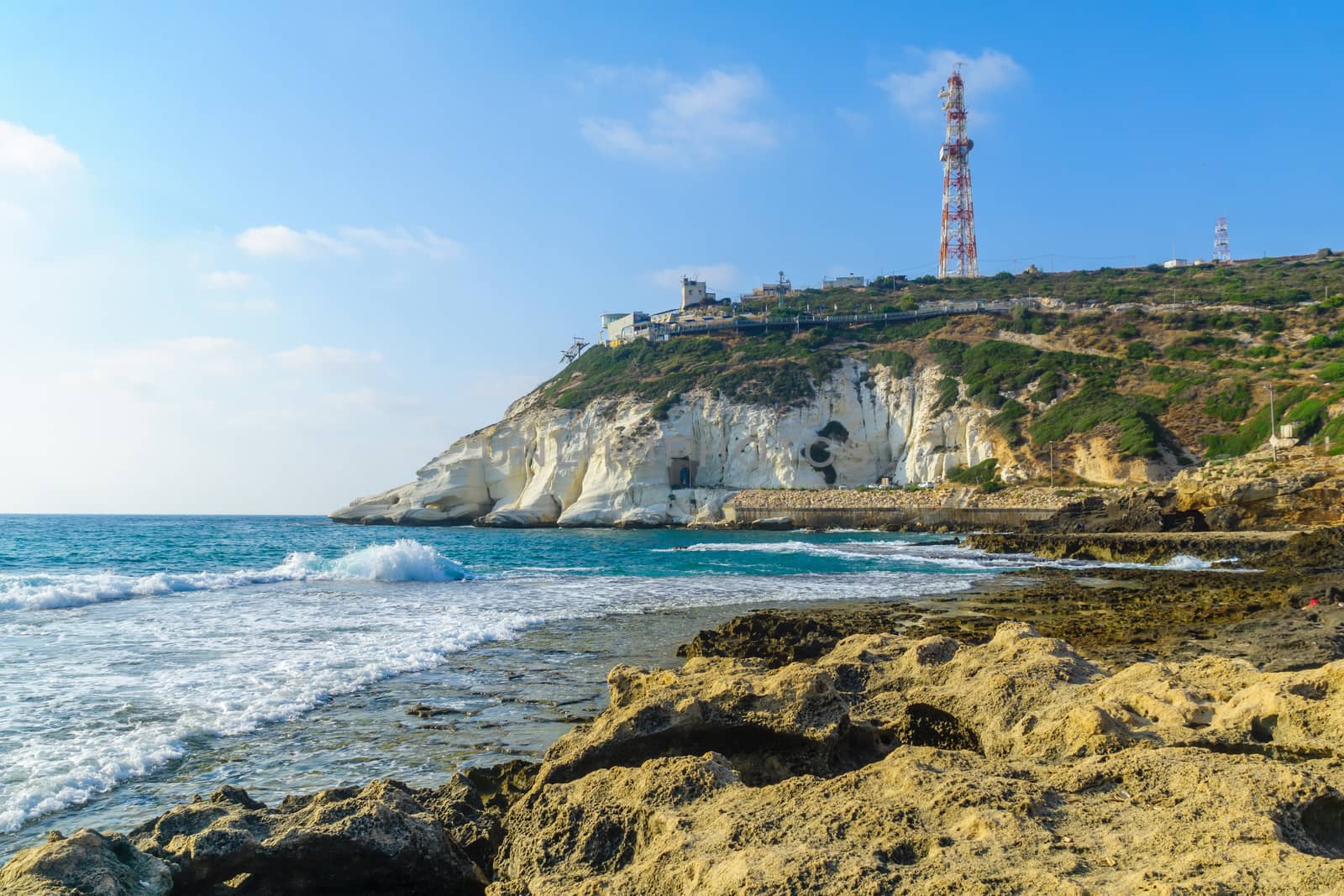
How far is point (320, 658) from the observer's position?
10781 mm

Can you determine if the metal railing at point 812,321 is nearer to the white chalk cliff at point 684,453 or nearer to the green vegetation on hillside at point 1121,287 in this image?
the green vegetation on hillside at point 1121,287

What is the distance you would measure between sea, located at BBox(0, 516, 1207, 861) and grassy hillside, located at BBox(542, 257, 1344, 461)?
2676cm

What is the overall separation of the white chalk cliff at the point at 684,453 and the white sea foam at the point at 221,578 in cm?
3221

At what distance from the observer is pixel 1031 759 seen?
409 centimetres

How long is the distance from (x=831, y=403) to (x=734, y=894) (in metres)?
61.2

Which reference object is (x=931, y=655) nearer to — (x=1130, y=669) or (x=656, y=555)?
(x=1130, y=669)

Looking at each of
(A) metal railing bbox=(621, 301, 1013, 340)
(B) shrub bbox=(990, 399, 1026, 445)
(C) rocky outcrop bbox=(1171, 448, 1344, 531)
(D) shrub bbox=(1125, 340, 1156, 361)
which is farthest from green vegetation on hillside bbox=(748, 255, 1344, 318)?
(C) rocky outcrop bbox=(1171, 448, 1344, 531)

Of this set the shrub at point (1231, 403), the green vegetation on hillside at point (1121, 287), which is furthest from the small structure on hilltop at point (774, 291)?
the shrub at point (1231, 403)

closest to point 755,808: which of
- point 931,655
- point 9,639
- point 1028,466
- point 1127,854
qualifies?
point 1127,854

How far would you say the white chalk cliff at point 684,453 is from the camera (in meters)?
58.3

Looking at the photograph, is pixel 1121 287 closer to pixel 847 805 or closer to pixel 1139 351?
pixel 1139 351

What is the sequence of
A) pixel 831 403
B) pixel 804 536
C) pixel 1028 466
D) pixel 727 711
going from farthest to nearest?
pixel 831 403
pixel 1028 466
pixel 804 536
pixel 727 711

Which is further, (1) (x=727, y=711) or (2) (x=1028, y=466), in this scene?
(2) (x=1028, y=466)

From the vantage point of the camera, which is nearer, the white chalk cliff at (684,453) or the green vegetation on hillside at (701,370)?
the white chalk cliff at (684,453)
